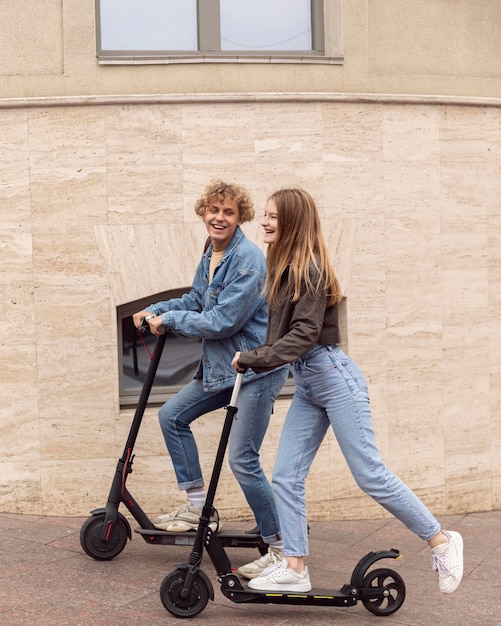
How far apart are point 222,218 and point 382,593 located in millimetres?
2022

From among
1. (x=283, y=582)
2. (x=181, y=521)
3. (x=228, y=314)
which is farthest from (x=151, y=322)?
(x=283, y=582)

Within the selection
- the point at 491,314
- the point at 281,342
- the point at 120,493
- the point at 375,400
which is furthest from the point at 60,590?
the point at 491,314

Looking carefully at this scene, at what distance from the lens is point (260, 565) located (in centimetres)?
505

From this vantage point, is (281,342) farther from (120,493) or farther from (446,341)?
(446,341)

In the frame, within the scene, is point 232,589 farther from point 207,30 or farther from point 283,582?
point 207,30

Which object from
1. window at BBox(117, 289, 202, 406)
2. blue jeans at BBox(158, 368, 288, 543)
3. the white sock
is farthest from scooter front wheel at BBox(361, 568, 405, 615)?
window at BBox(117, 289, 202, 406)

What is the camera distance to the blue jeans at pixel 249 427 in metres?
5.01

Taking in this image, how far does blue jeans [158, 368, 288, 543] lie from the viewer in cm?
501

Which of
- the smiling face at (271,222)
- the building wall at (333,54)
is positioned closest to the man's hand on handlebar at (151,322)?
the smiling face at (271,222)

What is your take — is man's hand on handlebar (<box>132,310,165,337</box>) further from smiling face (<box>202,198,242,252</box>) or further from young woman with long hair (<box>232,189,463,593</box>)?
young woman with long hair (<box>232,189,463,593</box>)

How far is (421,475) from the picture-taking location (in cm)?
686

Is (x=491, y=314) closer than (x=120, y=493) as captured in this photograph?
No

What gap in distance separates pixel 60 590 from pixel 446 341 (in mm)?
3248

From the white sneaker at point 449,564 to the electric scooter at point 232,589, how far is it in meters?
0.19
